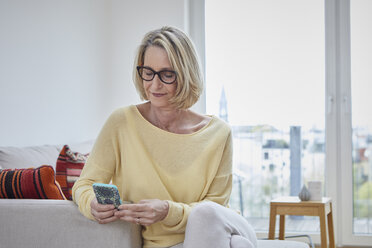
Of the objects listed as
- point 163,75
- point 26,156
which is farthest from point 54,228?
point 26,156

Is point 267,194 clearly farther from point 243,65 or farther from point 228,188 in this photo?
point 228,188

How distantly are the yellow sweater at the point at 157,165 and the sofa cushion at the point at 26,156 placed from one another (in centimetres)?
58

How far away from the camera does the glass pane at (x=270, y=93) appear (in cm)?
421

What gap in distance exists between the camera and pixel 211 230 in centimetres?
151

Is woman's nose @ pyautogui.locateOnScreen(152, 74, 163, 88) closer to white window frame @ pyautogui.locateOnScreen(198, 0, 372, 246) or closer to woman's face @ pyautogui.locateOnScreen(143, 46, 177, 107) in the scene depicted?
woman's face @ pyautogui.locateOnScreen(143, 46, 177, 107)

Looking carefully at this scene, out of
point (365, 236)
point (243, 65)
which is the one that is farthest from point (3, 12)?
point (365, 236)

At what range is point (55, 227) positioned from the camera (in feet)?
5.50

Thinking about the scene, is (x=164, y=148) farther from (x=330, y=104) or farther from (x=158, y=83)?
(x=330, y=104)

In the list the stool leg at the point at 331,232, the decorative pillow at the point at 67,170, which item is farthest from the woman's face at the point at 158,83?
the stool leg at the point at 331,232

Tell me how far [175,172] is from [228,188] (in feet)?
0.71

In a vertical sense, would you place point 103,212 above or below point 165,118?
below

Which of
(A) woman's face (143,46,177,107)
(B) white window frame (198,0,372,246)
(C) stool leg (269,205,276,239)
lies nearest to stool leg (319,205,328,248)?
(C) stool leg (269,205,276,239)

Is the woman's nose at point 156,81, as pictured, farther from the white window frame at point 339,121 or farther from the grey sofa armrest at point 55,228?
the white window frame at point 339,121

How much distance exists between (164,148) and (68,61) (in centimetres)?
175
